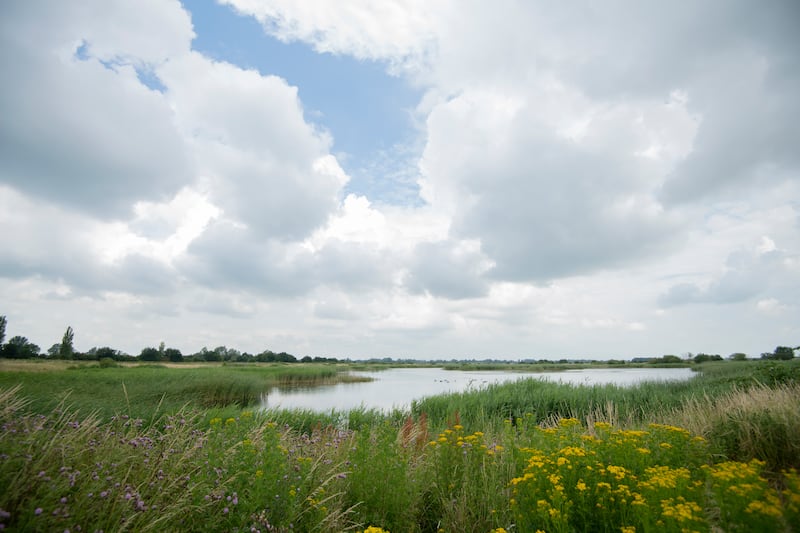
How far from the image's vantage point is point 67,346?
59250 millimetres

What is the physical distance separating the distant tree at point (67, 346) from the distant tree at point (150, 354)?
979cm

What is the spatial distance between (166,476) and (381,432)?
2455 millimetres

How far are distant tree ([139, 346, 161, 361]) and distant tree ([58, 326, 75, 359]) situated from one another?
979cm

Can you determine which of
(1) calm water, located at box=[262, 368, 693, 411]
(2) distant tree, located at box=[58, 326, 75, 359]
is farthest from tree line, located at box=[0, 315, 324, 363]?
(1) calm water, located at box=[262, 368, 693, 411]

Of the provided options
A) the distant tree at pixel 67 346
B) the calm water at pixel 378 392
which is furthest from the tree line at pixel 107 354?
the calm water at pixel 378 392

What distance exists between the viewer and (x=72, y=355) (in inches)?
2245

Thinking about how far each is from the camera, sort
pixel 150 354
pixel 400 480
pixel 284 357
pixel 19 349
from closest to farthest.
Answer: pixel 400 480, pixel 19 349, pixel 150 354, pixel 284 357

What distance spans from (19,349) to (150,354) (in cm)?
1777

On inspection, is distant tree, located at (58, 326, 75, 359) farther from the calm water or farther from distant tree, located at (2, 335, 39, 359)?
the calm water

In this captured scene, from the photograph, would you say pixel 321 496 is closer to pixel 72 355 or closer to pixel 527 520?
pixel 527 520

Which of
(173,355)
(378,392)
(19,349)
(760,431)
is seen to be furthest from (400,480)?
(173,355)

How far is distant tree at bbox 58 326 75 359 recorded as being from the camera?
5636 cm

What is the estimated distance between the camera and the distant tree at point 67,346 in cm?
5636

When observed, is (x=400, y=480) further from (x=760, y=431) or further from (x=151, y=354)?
(x=151, y=354)
